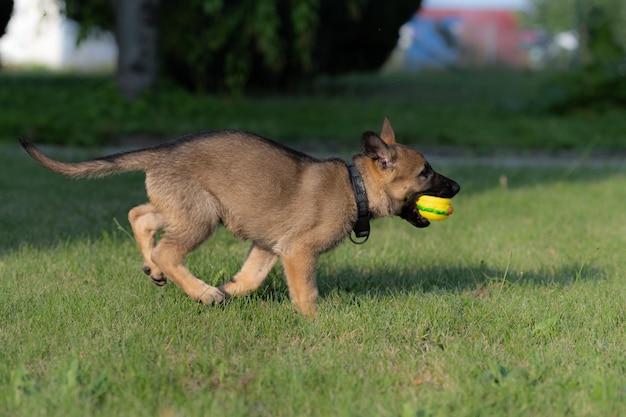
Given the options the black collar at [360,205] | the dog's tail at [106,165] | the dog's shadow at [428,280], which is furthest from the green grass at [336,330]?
the dog's tail at [106,165]

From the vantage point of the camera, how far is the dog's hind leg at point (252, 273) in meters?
5.00

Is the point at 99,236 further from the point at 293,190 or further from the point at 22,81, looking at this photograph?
the point at 22,81

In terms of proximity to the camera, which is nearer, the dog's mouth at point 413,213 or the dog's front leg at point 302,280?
the dog's front leg at point 302,280

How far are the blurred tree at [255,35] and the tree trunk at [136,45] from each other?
16mm

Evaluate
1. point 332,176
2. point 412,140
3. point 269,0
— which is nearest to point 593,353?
point 332,176

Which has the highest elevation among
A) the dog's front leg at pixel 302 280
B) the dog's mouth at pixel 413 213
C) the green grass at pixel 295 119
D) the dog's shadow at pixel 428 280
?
the dog's mouth at pixel 413 213

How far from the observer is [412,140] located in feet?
42.8

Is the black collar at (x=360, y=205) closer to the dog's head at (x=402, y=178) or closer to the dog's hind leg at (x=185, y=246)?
the dog's head at (x=402, y=178)

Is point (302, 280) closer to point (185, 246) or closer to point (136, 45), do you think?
point (185, 246)

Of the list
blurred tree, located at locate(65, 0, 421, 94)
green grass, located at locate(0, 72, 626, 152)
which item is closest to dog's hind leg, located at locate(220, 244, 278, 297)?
green grass, located at locate(0, 72, 626, 152)

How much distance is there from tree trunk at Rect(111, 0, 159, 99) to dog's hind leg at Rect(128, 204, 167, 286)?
30.5 ft

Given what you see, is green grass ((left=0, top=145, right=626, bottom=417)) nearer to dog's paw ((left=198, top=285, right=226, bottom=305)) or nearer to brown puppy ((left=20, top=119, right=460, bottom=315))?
dog's paw ((left=198, top=285, right=226, bottom=305))

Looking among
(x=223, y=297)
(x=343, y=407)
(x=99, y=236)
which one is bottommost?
(x=99, y=236)

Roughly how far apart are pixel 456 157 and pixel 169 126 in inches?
162
